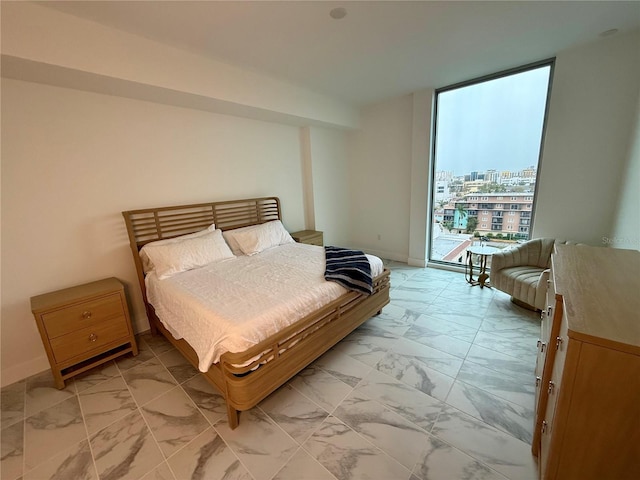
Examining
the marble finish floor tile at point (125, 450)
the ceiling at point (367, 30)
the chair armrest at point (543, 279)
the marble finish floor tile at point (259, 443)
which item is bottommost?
the marble finish floor tile at point (259, 443)

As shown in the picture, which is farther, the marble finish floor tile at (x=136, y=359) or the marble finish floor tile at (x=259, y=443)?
the marble finish floor tile at (x=136, y=359)

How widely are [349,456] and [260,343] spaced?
0.80 metres

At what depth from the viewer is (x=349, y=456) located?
1.46m

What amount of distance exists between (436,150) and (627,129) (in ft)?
6.31

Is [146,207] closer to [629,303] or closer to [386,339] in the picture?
[386,339]

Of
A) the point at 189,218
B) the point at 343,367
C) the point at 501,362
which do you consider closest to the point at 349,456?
the point at 343,367

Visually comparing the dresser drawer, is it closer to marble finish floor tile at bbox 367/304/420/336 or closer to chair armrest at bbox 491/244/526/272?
marble finish floor tile at bbox 367/304/420/336

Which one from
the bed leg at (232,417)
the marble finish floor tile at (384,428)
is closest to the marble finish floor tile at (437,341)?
the marble finish floor tile at (384,428)

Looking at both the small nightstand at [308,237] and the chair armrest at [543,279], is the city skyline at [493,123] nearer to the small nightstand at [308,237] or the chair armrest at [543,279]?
the chair armrest at [543,279]

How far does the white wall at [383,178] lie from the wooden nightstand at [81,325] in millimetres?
3889

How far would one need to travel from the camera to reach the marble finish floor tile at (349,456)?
1.37m

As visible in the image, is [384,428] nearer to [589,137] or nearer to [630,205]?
[630,205]

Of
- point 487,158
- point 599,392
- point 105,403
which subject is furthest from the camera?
point 487,158

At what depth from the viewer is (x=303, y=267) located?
8.36 feet
